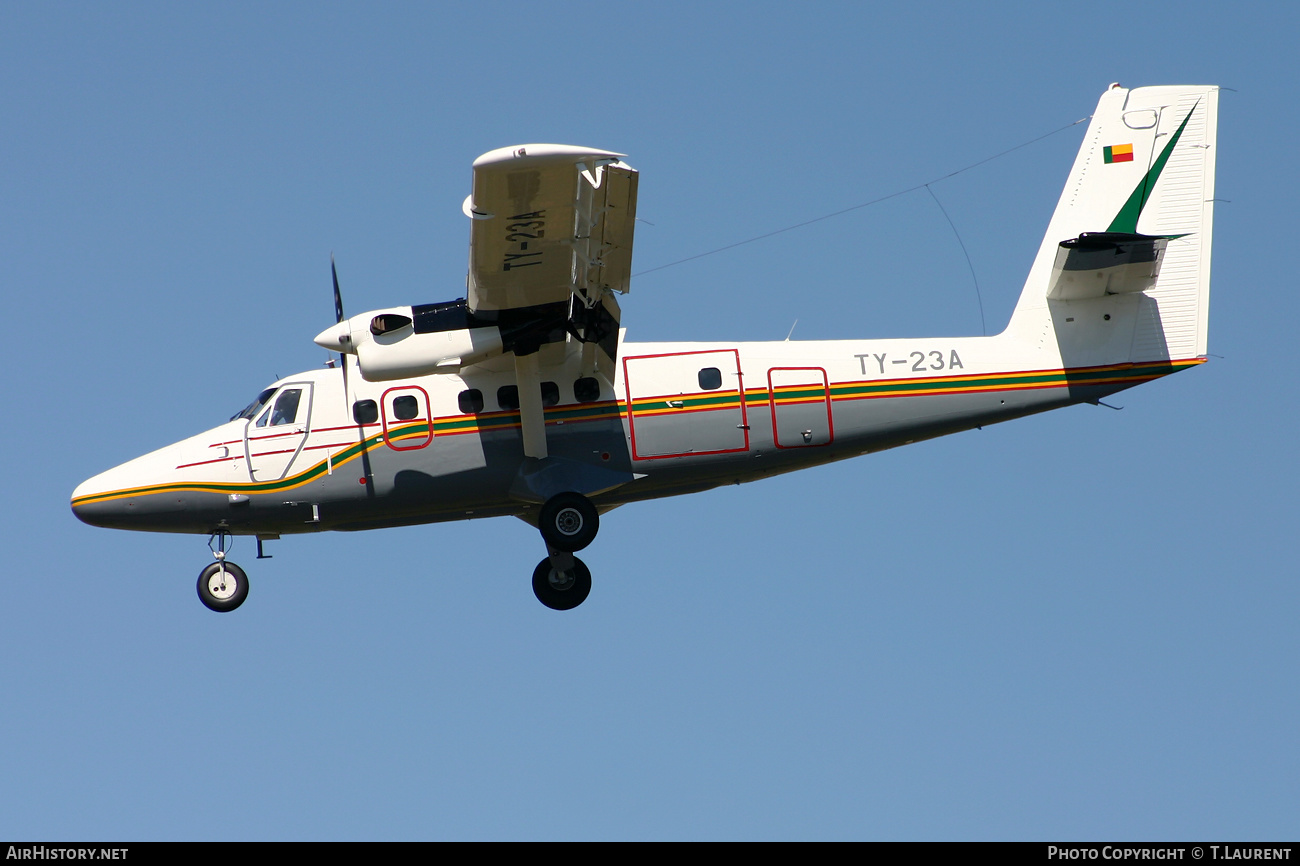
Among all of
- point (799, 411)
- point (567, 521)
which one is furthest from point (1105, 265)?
point (567, 521)

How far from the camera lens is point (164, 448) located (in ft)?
64.6

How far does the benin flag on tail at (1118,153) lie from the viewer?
20062mm

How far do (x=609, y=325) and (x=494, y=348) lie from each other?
4.97 ft

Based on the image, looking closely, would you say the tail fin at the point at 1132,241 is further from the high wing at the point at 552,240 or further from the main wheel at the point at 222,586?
the main wheel at the point at 222,586

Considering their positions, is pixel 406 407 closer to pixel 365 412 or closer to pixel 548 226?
pixel 365 412

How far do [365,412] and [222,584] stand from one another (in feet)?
9.71

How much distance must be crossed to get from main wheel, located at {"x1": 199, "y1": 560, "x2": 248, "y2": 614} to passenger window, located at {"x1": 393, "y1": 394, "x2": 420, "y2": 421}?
2985 millimetres

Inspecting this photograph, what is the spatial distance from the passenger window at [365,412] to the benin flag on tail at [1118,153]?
10200 mm

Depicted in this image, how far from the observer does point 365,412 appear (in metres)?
19.3

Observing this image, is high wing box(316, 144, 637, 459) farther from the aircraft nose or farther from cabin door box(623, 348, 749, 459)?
the aircraft nose
